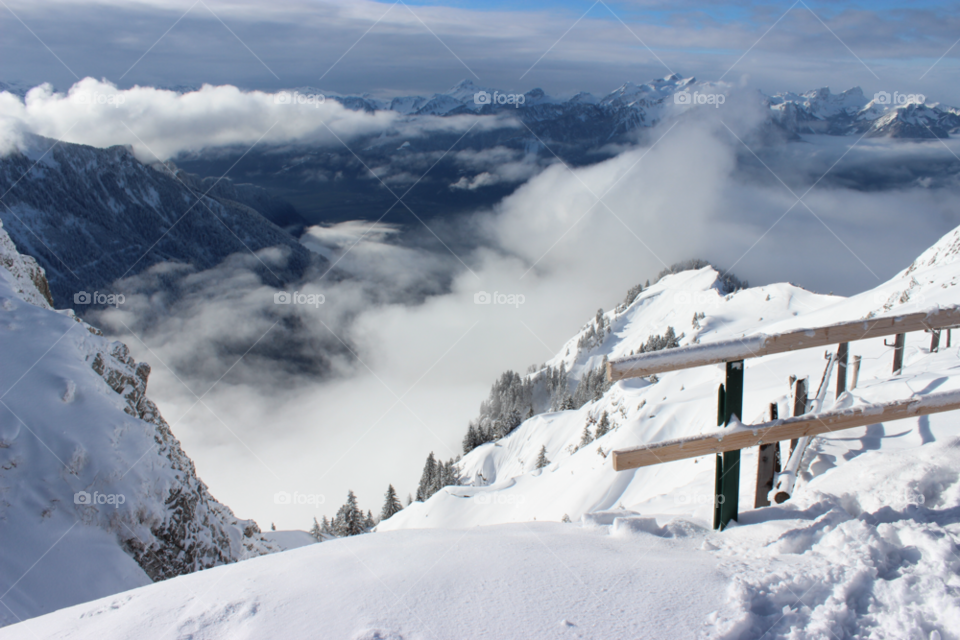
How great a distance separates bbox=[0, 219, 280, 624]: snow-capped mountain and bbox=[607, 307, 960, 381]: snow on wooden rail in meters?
16.4

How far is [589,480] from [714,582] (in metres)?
30.8

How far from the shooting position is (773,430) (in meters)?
4.72

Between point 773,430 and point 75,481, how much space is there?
20.5m

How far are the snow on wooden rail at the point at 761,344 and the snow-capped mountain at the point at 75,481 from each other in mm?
16419

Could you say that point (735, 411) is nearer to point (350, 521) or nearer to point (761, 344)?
point (761, 344)

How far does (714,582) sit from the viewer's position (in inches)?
151

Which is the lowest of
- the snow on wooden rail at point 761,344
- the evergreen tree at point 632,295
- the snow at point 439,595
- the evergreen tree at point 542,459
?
the evergreen tree at point 542,459

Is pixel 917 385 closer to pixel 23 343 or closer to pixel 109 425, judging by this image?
pixel 109 425

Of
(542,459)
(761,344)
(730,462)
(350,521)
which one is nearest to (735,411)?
(730,462)

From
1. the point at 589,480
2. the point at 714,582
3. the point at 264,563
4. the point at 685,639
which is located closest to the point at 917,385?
the point at 714,582

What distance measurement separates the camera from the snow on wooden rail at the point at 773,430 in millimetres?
4617

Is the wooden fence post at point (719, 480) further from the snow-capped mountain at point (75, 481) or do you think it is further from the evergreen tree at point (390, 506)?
the evergreen tree at point (390, 506)

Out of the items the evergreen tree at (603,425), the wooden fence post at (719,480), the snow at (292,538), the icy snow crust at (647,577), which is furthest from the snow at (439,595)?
the evergreen tree at (603,425)

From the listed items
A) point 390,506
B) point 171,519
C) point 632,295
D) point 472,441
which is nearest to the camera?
point 171,519
